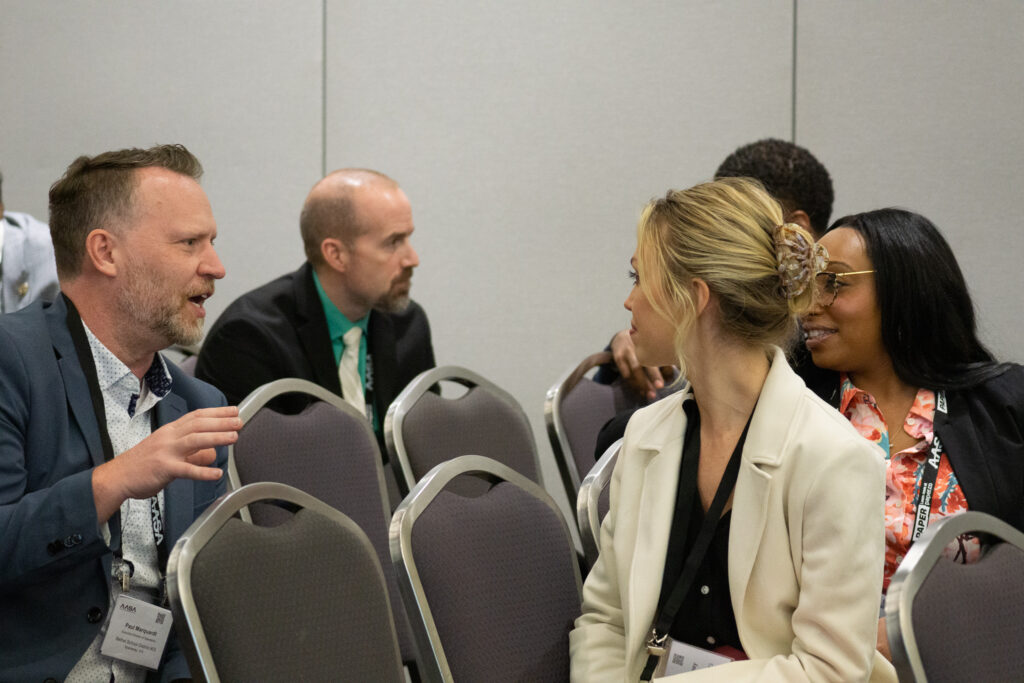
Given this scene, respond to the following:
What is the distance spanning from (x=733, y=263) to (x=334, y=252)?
2.25 meters

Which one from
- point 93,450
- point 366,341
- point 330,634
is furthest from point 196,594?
point 366,341

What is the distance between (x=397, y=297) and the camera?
3754 millimetres

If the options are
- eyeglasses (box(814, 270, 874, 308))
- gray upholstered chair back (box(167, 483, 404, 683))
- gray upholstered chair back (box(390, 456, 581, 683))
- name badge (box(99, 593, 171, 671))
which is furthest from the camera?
eyeglasses (box(814, 270, 874, 308))

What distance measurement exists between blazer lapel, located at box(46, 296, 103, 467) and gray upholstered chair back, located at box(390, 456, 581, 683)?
607 mm

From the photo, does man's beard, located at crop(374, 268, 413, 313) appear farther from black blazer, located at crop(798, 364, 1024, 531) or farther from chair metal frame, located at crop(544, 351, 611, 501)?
black blazer, located at crop(798, 364, 1024, 531)

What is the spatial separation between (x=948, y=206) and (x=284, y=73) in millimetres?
2856

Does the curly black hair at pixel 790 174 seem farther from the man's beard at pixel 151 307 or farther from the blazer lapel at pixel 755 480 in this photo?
the man's beard at pixel 151 307

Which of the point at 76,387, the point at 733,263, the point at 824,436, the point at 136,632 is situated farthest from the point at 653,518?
the point at 76,387

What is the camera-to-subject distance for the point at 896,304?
91.0 inches

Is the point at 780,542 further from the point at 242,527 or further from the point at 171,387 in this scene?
the point at 171,387

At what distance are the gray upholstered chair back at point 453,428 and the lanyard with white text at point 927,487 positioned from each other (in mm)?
931

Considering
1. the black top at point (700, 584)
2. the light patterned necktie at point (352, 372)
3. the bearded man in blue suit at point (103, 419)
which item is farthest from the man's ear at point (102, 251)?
the light patterned necktie at point (352, 372)

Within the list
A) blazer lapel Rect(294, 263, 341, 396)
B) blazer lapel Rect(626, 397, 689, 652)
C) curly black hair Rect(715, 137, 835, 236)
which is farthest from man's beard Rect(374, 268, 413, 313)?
blazer lapel Rect(626, 397, 689, 652)

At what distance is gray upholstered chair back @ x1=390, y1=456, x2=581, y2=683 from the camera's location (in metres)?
1.65
